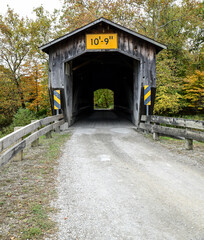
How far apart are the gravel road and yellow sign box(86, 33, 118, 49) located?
6.14 metres

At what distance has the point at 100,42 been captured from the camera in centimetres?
1001

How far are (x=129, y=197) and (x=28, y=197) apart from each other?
1459 millimetres

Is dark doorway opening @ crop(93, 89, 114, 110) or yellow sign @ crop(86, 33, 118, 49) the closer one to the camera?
yellow sign @ crop(86, 33, 118, 49)

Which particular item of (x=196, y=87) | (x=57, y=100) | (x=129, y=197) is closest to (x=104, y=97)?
(x=196, y=87)

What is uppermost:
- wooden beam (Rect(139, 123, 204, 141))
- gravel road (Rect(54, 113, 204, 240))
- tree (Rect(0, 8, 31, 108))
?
tree (Rect(0, 8, 31, 108))

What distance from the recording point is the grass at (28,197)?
7.57 ft

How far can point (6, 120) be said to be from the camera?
1970 cm

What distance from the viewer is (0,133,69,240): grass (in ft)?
7.57

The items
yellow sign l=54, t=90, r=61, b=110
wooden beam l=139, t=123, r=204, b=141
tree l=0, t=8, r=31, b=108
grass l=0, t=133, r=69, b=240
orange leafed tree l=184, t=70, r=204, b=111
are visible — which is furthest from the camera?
tree l=0, t=8, r=31, b=108

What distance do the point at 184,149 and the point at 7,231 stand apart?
5224 millimetres

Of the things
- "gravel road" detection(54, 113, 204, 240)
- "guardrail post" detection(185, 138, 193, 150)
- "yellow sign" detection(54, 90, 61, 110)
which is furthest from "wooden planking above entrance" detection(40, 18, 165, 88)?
"gravel road" detection(54, 113, 204, 240)

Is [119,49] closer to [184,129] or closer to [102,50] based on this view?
[102,50]

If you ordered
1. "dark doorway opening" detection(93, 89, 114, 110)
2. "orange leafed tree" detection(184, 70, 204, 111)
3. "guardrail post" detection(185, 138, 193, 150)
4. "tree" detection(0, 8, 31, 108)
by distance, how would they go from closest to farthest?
1. "guardrail post" detection(185, 138, 193, 150)
2. "orange leafed tree" detection(184, 70, 204, 111)
3. "tree" detection(0, 8, 31, 108)
4. "dark doorway opening" detection(93, 89, 114, 110)

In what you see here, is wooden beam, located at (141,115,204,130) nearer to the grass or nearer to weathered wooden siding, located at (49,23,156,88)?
weathered wooden siding, located at (49,23,156,88)
